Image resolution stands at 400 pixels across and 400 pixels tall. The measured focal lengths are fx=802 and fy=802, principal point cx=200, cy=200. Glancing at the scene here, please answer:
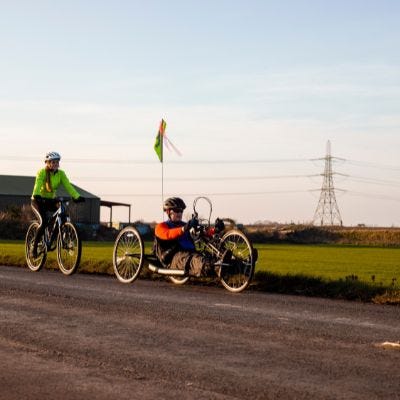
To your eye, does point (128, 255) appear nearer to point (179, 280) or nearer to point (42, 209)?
point (179, 280)

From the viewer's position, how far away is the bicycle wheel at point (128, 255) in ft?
45.9

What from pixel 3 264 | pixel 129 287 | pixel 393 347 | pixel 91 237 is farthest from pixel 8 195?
pixel 393 347

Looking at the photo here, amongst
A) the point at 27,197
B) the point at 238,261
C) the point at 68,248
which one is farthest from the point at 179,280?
the point at 27,197

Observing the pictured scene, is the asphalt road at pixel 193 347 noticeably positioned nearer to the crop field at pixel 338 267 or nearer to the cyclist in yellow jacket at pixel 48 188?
the crop field at pixel 338 267

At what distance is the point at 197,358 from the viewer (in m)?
6.45

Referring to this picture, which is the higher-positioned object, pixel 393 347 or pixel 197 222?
pixel 197 222

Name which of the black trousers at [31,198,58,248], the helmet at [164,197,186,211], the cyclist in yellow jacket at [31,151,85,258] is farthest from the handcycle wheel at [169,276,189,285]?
the black trousers at [31,198,58,248]

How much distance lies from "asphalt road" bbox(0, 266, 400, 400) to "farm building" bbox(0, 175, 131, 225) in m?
63.7

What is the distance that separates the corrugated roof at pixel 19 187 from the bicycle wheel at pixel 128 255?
2434 inches

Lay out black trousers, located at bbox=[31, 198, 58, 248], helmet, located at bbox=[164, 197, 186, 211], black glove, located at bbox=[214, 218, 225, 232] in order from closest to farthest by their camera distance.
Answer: black glove, located at bbox=[214, 218, 225, 232] < helmet, located at bbox=[164, 197, 186, 211] < black trousers, located at bbox=[31, 198, 58, 248]

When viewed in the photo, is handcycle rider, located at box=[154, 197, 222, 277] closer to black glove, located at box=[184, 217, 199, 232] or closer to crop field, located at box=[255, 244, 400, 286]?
black glove, located at box=[184, 217, 199, 232]

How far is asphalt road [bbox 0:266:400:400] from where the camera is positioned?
5.41m

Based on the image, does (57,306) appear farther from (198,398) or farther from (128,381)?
(198,398)

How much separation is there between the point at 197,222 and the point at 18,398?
7.93 m
